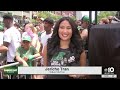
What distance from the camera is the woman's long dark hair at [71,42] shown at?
13.7 feet

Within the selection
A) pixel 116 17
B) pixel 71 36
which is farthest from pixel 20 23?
pixel 116 17

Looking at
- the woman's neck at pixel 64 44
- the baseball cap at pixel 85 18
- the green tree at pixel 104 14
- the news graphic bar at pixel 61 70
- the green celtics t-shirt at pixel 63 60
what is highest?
the green tree at pixel 104 14

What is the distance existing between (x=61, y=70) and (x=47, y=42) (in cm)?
43

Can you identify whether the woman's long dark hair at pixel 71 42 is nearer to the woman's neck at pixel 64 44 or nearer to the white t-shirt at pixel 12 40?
the woman's neck at pixel 64 44

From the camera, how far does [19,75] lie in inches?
167

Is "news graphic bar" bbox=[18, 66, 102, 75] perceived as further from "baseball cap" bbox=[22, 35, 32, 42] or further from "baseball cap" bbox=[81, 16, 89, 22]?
"baseball cap" bbox=[81, 16, 89, 22]

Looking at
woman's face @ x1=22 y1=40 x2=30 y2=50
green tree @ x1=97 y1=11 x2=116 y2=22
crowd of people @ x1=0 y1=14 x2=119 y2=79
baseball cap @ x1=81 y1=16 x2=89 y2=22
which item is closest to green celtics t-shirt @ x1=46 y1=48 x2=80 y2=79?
crowd of people @ x1=0 y1=14 x2=119 y2=79

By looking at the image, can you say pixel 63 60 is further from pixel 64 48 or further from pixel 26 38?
pixel 26 38

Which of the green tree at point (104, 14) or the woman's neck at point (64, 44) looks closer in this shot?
the green tree at point (104, 14)

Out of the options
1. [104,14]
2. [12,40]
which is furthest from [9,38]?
[104,14]

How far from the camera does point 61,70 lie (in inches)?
166

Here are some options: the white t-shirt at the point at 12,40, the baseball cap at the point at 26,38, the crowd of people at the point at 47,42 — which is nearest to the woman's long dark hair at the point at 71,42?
the crowd of people at the point at 47,42
